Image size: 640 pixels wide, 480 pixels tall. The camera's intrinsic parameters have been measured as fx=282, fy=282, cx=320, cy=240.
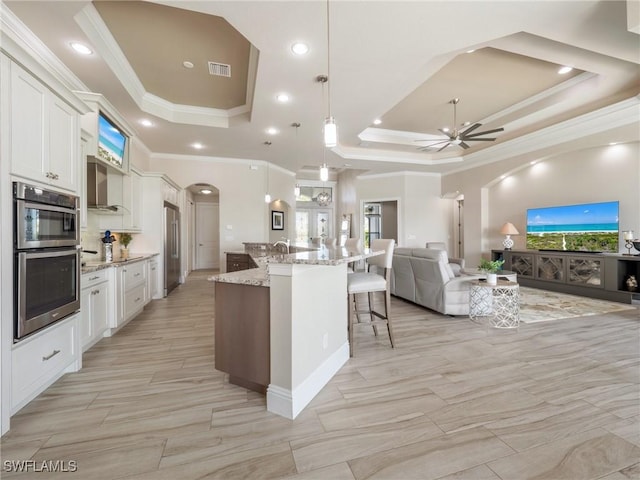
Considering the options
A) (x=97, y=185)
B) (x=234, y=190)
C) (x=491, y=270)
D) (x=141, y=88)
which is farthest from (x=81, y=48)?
(x=491, y=270)

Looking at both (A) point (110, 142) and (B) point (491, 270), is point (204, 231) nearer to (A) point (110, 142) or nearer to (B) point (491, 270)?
(A) point (110, 142)

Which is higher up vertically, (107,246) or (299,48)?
(299,48)

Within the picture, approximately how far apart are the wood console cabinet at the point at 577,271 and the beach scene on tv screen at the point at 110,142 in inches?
300

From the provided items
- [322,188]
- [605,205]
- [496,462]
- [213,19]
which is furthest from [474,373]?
[322,188]

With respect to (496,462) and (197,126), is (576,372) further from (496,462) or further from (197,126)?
(197,126)

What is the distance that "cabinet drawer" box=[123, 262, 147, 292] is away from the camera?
3531 mm

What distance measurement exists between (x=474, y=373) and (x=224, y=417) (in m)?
1.98

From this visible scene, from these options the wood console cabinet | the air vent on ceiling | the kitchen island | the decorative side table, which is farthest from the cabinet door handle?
the wood console cabinet

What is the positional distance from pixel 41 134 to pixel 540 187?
8.04 metres

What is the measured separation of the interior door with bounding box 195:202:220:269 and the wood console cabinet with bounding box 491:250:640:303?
8226 mm

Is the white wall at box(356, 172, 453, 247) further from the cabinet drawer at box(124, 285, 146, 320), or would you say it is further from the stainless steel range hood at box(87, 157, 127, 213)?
the stainless steel range hood at box(87, 157, 127, 213)

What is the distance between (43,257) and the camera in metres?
1.93

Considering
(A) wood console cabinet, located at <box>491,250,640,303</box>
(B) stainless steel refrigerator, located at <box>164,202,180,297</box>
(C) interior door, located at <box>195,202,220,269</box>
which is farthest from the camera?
(C) interior door, located at <box>195,202,220,269</box>

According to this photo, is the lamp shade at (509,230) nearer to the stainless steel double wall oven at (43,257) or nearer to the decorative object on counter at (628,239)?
the decorative object on counter at (628,239)
